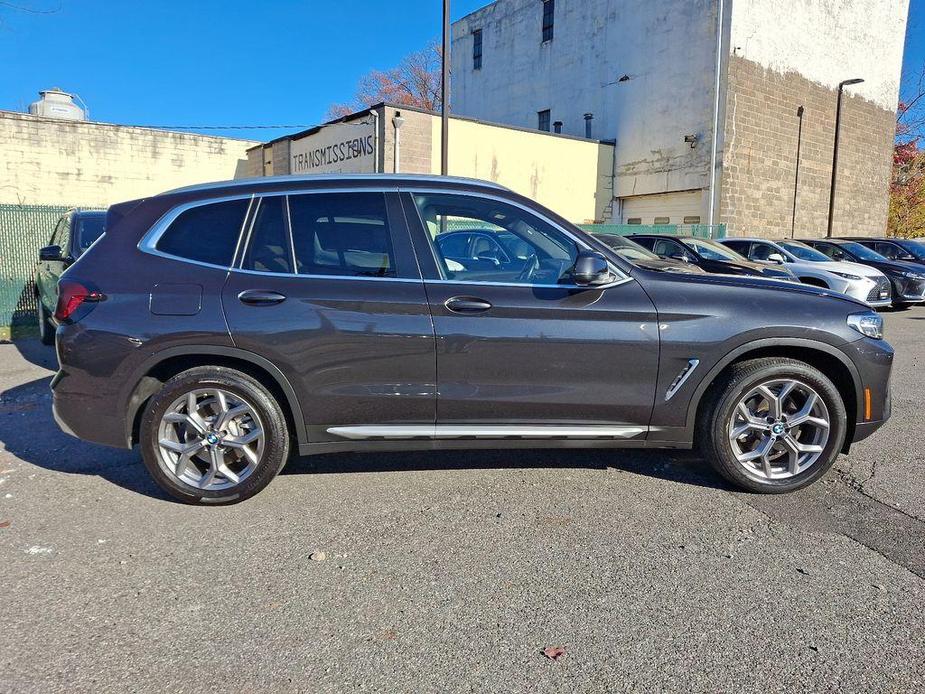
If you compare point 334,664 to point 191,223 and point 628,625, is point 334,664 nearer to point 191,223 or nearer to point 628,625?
point 628,625

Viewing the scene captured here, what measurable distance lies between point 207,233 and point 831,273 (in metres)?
12.0

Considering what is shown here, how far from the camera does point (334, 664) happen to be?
2.36m

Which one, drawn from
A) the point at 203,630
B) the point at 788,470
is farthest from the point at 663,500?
the point at 203,630

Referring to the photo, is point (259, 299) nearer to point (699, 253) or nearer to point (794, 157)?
point (699, 253)

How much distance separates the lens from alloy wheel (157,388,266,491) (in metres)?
3.67

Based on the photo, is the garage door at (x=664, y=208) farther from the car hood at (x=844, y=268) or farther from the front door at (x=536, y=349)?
the front door at (x=536, y=349)

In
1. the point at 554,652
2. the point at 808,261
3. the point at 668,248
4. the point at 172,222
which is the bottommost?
the point at 554,652

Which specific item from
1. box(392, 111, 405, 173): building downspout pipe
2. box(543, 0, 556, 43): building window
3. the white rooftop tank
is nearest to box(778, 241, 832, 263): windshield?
box(392, 111, 405, 173): building downspout pipe

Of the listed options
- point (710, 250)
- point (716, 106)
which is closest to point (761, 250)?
point (710, 250)

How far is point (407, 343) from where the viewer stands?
142 inches

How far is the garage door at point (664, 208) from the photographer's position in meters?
23.3

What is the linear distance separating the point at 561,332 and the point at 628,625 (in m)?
1.59

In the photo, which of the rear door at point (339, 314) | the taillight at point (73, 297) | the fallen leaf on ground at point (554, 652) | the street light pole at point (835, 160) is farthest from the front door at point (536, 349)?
the street light pole at point (835, 160)

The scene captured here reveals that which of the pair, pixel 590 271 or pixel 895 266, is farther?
pixel 895 266
